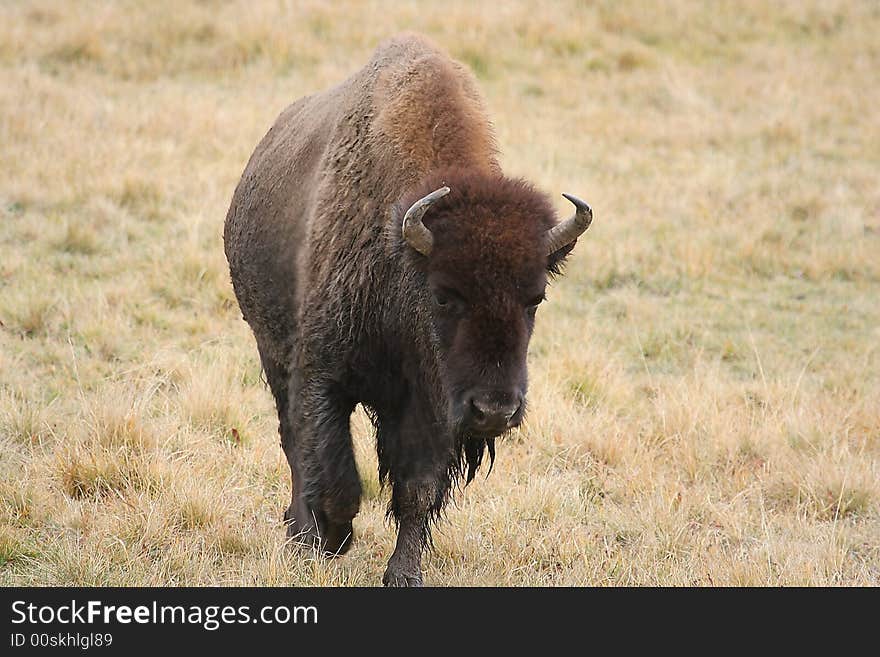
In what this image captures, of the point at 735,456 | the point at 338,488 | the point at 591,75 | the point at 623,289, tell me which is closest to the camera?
the point at 338,488

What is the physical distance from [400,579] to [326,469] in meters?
0.55

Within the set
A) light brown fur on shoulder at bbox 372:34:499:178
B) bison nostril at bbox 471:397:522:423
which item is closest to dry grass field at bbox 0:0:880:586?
bison nostril at bbox 471:397:522:423

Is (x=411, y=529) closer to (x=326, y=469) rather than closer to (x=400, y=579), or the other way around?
(x=400, y=579)

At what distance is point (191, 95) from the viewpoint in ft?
43.3

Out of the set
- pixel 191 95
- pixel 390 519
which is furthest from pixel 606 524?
pixel 191 95

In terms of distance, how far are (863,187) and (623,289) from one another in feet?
14.4

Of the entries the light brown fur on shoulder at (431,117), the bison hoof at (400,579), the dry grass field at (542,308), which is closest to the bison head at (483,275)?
the light brown fur on shoulder at (431,117)

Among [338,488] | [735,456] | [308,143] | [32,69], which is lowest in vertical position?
[32,69]

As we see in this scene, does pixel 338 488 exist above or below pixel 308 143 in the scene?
below

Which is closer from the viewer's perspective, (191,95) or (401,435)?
(401,435)

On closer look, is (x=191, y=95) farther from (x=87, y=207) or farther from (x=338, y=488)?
(x=338, y=488)

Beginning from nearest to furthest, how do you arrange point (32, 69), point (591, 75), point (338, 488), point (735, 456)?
point (338, 488)
point (735, 456)
point (32, 69)
point (591, 75)

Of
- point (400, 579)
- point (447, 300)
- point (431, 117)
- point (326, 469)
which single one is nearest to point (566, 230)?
point (447, 300)

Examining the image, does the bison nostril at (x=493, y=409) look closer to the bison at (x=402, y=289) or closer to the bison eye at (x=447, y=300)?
the bison at (x=402, y=289)
